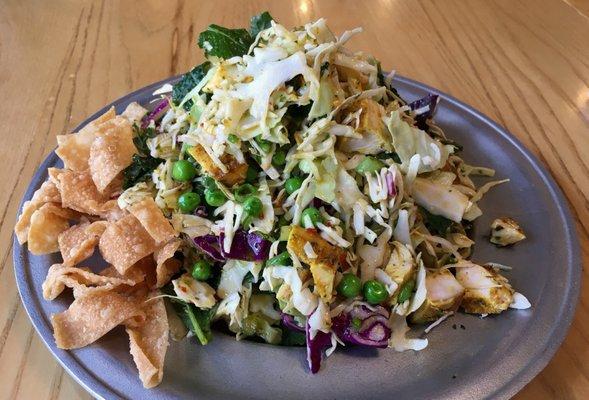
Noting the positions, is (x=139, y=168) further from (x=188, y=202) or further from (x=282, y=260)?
(x=282, y=260)

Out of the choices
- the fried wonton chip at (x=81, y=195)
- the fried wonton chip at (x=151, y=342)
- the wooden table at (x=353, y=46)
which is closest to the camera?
the fried wonton chip at (x=151, y=342)

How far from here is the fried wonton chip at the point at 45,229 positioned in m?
1.60

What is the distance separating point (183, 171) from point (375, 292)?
26.1 inches

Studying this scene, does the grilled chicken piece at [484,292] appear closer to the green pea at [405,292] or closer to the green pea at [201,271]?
the green pea at [405,292]

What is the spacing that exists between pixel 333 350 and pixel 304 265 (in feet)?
0.78

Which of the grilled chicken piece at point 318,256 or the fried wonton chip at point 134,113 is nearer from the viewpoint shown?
the grilled chicken piece at point 318,256

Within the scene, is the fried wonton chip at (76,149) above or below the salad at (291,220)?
below

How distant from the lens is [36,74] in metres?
2.68

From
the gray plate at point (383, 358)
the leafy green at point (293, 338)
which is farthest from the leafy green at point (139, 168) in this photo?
the leafy green at point (293, 338)

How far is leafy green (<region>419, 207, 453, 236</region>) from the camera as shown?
1.71 metres

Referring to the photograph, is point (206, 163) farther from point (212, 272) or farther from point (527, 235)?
point (527, 235)

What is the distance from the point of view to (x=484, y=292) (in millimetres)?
1510

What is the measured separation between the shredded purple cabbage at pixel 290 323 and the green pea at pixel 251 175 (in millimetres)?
414

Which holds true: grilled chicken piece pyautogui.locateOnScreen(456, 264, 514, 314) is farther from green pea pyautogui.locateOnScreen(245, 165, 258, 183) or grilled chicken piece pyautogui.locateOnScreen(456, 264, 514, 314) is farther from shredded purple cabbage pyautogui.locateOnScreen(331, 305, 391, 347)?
green pea pyautogui.locateOnScreen(245, 165, 258, 183)
